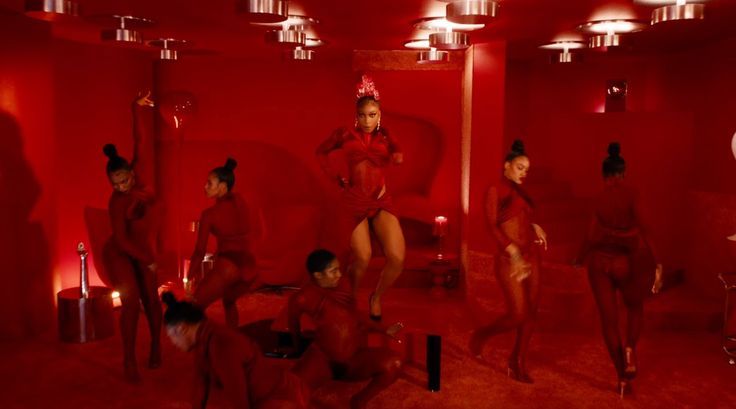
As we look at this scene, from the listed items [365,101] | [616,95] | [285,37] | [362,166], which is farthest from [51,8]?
[616,95]

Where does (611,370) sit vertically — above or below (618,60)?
below

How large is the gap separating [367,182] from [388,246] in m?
0.49

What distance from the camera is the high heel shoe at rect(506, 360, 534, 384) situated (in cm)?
517

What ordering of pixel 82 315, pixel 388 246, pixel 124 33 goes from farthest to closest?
pixel 82 315 < pixel 124 33 < pixel 388 246

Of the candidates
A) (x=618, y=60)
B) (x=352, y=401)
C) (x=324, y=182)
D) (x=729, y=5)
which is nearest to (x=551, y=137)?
(x=618, y=60)

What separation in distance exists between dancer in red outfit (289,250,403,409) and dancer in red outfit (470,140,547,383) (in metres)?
1.11

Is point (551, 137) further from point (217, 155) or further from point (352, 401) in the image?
point (352, 401)

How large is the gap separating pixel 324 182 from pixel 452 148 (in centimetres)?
162

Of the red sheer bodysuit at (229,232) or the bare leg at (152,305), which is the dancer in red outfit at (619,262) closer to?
the red sheer bodysuit at (229,232)

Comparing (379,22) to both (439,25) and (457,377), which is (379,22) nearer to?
(439,25)

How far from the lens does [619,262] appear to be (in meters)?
4.77

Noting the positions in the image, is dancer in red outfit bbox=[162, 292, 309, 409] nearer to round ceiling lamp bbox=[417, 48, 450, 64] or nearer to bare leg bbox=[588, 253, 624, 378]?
bare leg bbox=[588, 253, 624, 378]

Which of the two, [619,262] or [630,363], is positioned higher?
[619,262]

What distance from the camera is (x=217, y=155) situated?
8.51m
